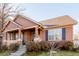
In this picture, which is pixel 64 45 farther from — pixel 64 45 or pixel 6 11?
pixel 6 11

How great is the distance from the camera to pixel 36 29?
3.56m

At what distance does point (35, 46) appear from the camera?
355cm

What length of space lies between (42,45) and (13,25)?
25.6 inches

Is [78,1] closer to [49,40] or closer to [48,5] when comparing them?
[48,5]

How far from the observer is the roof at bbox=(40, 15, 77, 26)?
352cm

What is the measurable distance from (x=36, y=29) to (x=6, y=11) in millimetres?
640

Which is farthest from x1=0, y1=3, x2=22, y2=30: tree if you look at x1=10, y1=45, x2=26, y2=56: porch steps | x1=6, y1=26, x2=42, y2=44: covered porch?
x1=10, y1=45, x2=26, y2=56: porch steps

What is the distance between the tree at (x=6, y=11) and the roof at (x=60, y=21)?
55cm

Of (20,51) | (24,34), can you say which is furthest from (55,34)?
(20,51)

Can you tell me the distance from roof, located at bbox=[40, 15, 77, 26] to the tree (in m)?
0.55

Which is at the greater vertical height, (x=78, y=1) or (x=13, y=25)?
(x=78, y=1)

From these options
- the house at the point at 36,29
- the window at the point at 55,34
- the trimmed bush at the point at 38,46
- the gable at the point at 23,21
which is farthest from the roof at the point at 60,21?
the trimmed bush at the point at 38,46

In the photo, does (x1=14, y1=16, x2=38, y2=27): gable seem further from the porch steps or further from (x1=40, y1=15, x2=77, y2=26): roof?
the porch steps

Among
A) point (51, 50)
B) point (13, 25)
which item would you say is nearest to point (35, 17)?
point (13, 25)
